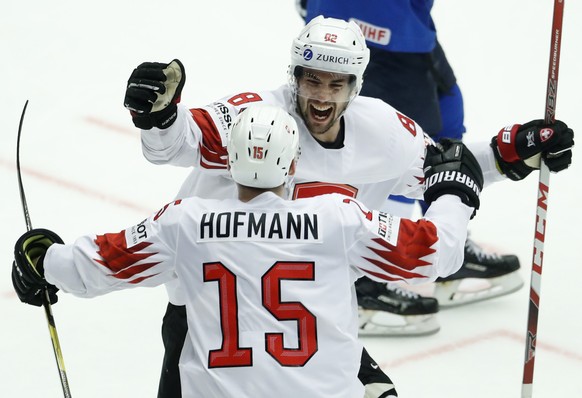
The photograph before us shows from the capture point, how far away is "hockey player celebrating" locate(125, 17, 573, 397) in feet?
11.4

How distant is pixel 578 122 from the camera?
656 cm

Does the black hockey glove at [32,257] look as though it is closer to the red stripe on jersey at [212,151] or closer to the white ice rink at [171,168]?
the red stripe on jersey at [212,151]

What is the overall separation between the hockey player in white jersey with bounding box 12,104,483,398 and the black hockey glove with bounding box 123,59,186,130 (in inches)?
17.8

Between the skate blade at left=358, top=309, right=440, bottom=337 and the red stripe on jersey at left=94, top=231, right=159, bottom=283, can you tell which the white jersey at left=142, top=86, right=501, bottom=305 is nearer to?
the red stripe on jersey at left=94, top=231, right=159, bottom=283

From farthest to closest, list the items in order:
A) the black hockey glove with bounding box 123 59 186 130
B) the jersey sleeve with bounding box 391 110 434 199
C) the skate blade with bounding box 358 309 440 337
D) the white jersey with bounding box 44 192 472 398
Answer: the skate blade with bounding box 358 309 440 337 → the jersey sleeve with bounding box 391 110 434 199 → the black hockey glove with bounding box 123 59 186 130 → the white jersey with bounding box 44 192 472 398

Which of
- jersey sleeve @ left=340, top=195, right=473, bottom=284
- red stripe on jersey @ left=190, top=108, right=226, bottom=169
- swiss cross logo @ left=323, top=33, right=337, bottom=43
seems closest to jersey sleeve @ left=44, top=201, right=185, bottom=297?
jersey sleeve @ left=340, top=195, right=473, bottom=284

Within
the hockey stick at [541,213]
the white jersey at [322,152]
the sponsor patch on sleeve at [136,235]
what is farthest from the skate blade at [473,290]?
the sponsor patch on sleeve at [136,235]

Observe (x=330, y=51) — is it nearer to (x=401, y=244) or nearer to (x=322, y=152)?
(x=322, y=152)

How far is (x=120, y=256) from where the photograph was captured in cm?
297

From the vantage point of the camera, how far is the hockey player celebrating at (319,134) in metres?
3.48

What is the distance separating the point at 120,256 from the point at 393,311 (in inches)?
82.2

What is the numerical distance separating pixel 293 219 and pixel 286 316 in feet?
0.71

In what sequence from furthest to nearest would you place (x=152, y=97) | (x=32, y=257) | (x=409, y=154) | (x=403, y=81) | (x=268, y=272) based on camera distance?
1. (x=403, y=81)
2. (x=409, y=154)
3. (x=152, y=97)
4. (x=32, y=257)
5. (x=268, y=272)

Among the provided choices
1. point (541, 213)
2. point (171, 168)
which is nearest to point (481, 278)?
point (541, 213)
